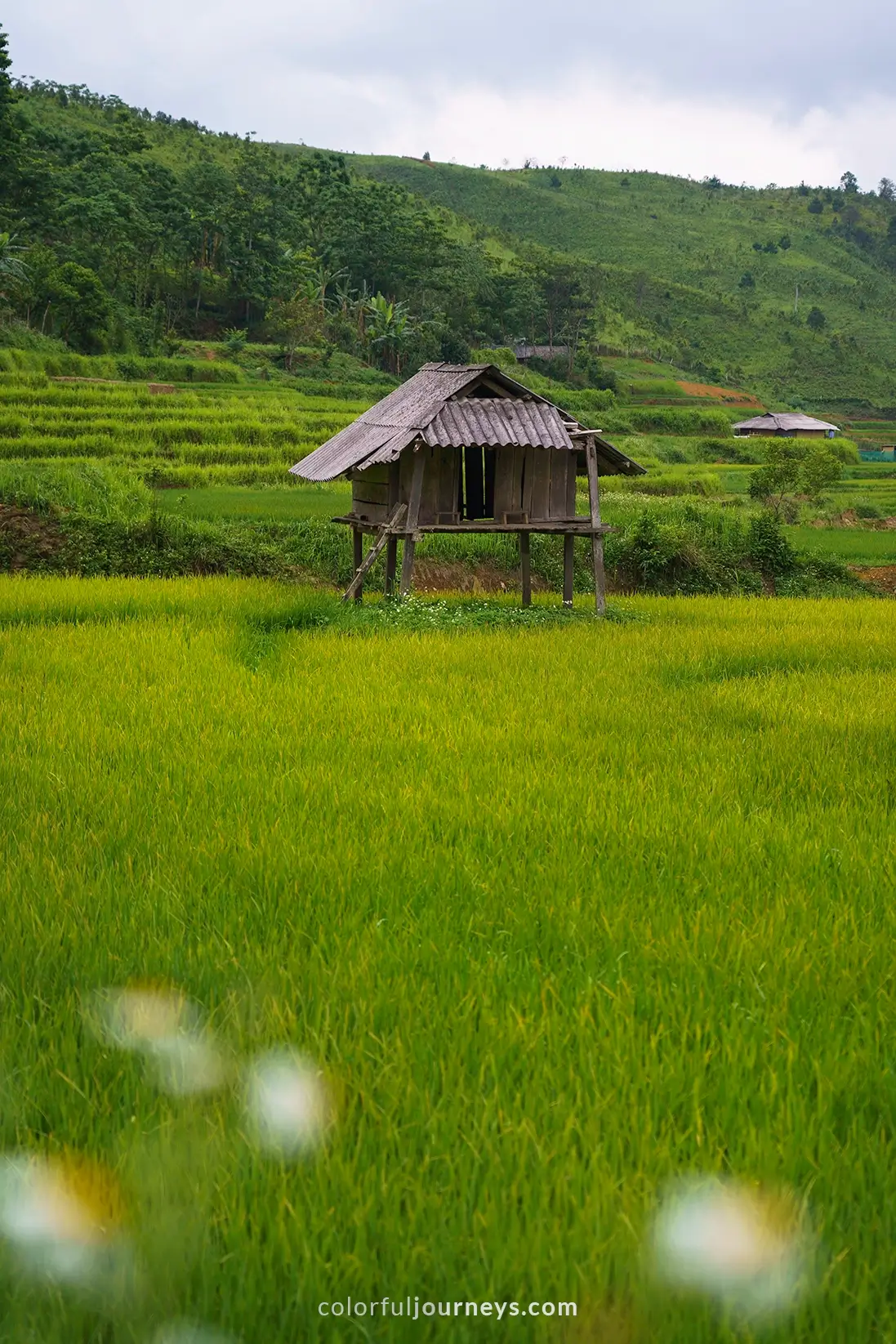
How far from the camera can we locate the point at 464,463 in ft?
41.7

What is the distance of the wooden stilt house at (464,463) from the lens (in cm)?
1148

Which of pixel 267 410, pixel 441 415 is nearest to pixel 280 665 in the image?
pixel 441 415

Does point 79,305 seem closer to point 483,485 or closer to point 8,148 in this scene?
point 8,148

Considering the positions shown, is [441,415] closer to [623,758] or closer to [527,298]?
[623,758]

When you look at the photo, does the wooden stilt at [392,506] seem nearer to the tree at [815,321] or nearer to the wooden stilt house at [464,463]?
the wooden stilt house at [464,463]

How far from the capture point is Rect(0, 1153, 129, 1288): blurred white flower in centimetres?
173

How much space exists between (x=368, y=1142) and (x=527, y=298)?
189 ft

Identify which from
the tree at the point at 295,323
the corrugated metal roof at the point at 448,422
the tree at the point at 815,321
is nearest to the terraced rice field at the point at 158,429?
the corrugated metal roof at the point at 448,422

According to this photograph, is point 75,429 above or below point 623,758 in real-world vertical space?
above

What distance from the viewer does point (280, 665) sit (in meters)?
8.27

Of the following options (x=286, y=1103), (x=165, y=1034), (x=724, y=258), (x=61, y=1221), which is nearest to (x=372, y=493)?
(x=165, y=1034)

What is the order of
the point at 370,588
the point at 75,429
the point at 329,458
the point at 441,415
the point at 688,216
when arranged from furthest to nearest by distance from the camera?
the point at 688,216, the point at 75,429, the point at 370,588, the point at 329,458, the point at 441,415

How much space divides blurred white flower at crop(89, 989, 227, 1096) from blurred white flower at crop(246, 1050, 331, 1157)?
100 millimetres

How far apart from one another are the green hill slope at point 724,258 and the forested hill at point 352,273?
284 millimetres
